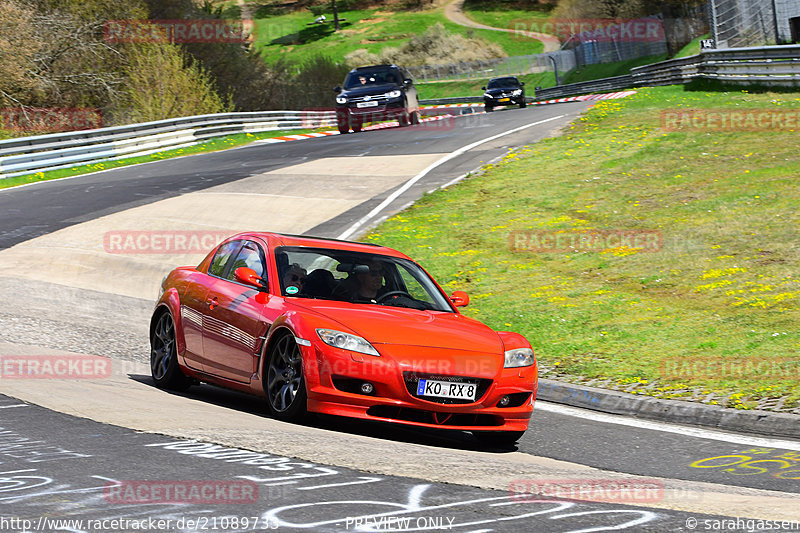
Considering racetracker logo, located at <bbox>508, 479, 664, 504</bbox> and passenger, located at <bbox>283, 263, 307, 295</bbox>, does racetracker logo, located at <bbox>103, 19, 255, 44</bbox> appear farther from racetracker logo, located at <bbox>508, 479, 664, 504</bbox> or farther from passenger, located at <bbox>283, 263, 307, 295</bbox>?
racetracker logo, located at <bbox>508, 479, 664, 504</bbox>

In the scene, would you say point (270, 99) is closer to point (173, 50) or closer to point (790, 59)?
point (173, 50)

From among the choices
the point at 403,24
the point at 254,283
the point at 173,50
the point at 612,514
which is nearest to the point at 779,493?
the point at 612,514

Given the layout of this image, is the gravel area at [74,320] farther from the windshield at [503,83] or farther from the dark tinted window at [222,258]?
the windshield at [503,83]

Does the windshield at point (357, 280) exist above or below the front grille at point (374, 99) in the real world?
below

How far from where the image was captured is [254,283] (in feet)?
27.0

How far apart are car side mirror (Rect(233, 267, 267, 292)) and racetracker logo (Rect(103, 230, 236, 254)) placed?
8.95m

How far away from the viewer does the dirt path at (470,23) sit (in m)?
109

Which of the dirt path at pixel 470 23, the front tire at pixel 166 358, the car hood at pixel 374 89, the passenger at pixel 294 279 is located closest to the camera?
the passenger at pixel 294 279

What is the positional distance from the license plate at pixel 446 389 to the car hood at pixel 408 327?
1.01 feet

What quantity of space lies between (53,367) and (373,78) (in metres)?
26.0

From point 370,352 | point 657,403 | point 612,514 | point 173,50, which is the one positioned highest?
point 173,50

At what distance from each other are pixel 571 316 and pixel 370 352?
5.52m

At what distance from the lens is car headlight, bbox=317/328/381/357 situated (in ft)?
24.0

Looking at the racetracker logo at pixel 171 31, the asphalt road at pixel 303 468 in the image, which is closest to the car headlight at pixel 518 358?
the asphalt road at pixel 303 468
